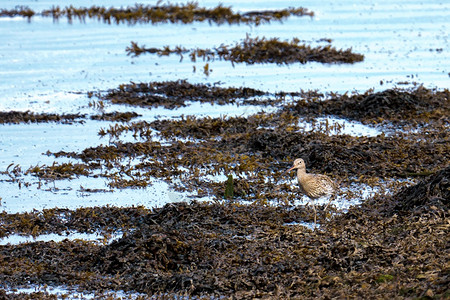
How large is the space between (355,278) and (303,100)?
30.0ft

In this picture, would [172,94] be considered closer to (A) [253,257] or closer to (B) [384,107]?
(B) [384,107]

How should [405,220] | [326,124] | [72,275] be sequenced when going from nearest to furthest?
1. [72,275]
2. [405,220]
3. [326,124]

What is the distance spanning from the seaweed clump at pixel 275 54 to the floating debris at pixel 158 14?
23.5 feet

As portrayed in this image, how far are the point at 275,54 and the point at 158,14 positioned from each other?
9545mm

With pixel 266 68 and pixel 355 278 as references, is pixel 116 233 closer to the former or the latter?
pixel 355 278

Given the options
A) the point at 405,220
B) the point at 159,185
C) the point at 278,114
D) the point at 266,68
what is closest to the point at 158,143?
the point at 159,185

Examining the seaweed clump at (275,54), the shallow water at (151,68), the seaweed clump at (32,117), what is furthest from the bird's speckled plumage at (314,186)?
the seaweed clump at (275,54)

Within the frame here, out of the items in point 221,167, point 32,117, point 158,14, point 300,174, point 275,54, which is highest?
point 158,14

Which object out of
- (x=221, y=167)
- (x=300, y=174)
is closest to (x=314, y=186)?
(x=300, y=174)

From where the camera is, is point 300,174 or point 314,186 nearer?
point 314,186

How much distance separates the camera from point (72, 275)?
8219 mm

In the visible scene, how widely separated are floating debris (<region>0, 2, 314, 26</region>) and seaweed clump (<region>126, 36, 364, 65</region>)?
7.17 metres

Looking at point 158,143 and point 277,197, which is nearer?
point 277,197

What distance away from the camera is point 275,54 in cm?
2264
